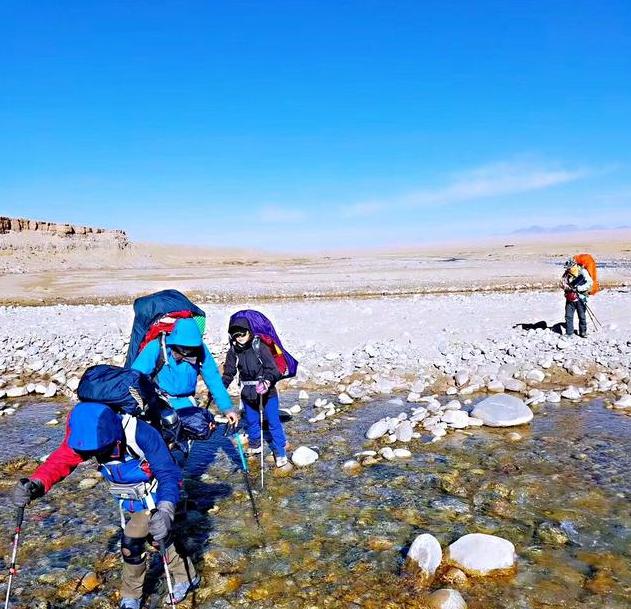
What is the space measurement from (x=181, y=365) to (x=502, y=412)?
647 centimetres

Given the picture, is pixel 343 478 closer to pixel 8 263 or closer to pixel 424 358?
pixel 424 358

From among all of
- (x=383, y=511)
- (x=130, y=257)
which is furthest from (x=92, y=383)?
(x=130, y=257)

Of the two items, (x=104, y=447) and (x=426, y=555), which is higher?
(x=104, y=447)

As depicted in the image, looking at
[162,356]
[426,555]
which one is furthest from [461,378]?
[162,356]

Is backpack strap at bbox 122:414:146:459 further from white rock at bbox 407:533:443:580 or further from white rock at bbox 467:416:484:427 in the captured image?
white rock at bbox 467:416:484:427

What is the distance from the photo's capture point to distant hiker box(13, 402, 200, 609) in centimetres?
402

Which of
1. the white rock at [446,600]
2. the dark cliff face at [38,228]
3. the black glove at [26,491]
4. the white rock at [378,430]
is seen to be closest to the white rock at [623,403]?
the white rock at [378,430]

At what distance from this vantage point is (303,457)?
8398 mm

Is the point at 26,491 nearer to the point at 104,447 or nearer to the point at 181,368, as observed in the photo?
the point at 104,447

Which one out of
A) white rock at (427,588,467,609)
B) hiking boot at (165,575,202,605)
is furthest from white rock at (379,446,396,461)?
hiking boot at (165,575,202,605)

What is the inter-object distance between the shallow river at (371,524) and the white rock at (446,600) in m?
0.16

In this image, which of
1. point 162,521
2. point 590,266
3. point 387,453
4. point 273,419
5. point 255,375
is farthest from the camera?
point 590,266

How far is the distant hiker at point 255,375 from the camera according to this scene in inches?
299

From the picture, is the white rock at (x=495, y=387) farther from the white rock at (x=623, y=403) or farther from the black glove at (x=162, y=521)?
the black glove at (x=162, y=521)
